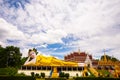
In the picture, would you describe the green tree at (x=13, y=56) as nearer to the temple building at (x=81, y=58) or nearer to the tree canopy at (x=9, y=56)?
the tree canopy at (x=9, y=56)

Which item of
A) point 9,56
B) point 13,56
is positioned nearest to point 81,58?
Answer: point 13,56

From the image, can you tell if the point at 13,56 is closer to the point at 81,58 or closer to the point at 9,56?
the point at 9,56

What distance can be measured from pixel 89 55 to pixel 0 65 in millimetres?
29895

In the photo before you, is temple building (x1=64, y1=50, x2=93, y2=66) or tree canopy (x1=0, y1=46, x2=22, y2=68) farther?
tree canopy (x1=0, y1=46, x2=22, y2=68)

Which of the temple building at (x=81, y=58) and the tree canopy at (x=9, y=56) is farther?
the tree canopy at (x=9, y=56)

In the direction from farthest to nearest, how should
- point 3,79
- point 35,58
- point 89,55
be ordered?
1. point 89,55
2. point 35,58
3. point 3,79

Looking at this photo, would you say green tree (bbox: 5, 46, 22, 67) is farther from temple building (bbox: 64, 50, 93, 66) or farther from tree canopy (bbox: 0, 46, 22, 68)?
temple building (bbox: 64, 50, 93, 66)

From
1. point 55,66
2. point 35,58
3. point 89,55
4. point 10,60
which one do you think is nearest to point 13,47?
point 10,60

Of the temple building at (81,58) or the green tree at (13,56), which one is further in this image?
the green tree at (13,56)

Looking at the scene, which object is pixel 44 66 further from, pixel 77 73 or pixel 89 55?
pixel 89 55

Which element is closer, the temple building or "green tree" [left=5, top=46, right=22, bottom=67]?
the temple building

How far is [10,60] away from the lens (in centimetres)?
6812

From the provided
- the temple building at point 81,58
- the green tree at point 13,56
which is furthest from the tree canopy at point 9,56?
the temple building at point 81,58

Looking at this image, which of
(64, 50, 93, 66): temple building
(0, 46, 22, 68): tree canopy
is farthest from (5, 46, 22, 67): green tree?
(64, 50, 93, 66): temple building
